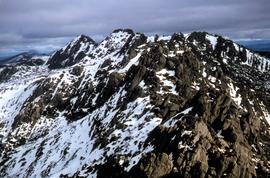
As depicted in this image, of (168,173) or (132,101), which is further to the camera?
(132,101)

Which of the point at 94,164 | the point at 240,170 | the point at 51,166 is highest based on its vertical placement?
the point at 240,170

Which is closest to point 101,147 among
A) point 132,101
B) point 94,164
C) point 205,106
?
point 94,164

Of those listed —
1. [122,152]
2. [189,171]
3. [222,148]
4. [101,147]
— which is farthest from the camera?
[101,147]

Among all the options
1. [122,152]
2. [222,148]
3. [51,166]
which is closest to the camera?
[222,148]

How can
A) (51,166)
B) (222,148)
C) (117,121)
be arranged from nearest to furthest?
(222,148) < (117,121) < (51,166)

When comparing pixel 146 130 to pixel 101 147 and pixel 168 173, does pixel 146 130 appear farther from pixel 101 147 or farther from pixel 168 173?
pixel 168 173

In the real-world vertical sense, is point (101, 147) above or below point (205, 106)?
below

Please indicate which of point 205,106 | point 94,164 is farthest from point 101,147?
point 205,106

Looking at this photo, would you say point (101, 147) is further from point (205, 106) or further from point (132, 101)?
point (205, 106)

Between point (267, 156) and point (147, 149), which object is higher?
point (147, 149)
